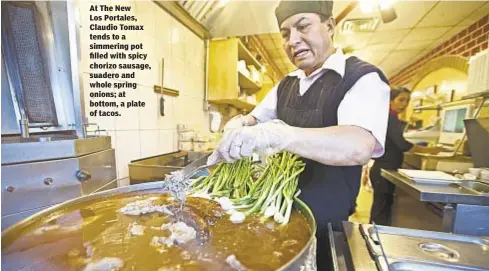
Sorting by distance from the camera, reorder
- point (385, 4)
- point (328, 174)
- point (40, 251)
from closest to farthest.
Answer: point (40, 251)
point (328, 174)
point (385, 4)

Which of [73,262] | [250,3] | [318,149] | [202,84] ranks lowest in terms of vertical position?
[73,262]

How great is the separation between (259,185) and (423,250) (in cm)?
45

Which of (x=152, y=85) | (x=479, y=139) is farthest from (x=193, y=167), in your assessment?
(x=479, y=139)

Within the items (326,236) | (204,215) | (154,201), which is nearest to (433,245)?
(326,236)

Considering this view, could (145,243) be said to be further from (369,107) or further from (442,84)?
(442,84)

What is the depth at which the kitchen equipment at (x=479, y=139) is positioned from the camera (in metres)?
1.65

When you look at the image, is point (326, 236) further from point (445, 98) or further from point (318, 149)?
point (445, 98)

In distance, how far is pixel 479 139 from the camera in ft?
5.66

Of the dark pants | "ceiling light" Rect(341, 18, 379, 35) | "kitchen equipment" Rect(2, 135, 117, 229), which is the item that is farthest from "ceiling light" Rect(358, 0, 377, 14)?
"kitchen equipment" Rect(2, 135, 117, 229)

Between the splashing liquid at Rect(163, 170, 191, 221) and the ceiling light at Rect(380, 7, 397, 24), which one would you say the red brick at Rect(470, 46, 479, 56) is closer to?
the ceiling light at Rect(380, 7, 397, 24)

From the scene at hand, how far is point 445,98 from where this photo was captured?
10.9ft

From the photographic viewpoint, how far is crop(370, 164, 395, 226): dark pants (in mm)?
2428

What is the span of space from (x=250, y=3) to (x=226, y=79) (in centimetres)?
65

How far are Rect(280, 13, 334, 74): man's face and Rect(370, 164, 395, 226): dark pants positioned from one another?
1.85 metres
